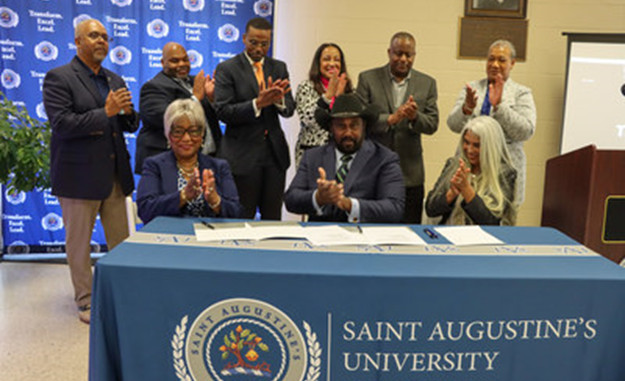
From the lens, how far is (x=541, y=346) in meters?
1.40

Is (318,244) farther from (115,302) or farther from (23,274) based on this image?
(23,274)

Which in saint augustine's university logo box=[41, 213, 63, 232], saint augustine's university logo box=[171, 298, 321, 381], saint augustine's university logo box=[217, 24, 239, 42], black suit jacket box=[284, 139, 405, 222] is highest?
saint augustine's university logo box=[217, 24, 239, 42]

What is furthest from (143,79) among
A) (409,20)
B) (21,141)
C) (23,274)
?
(409,20)

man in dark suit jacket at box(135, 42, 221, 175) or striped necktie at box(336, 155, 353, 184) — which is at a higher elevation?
man in dark suit jacket at box(135, 42, 221, 175)

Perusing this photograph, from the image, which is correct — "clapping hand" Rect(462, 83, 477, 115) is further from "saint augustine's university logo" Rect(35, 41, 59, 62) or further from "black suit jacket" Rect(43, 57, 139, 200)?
"saint augustine's university logo" Rect(35, 41, 59, 62)

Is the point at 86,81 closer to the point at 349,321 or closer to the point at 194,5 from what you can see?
the point at 194,5

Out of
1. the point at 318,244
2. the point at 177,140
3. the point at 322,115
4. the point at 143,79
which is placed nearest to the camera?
the point at 318,244

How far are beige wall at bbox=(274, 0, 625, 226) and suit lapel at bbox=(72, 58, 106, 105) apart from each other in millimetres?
1677

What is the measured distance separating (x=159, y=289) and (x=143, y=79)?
305 centimetres

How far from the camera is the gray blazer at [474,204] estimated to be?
2.19 m

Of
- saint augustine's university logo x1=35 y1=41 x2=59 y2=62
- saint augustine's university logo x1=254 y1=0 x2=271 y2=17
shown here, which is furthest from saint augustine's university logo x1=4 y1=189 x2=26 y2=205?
saint augustine's university logo x1=254 y1=0 x2=271 y2=17

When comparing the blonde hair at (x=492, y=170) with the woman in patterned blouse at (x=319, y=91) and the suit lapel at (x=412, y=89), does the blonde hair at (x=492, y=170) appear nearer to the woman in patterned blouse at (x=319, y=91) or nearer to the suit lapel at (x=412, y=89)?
the suit lapel at (x=412, y=89)

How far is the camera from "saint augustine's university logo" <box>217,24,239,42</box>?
409cm

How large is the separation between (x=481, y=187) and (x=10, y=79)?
352 centimetres
